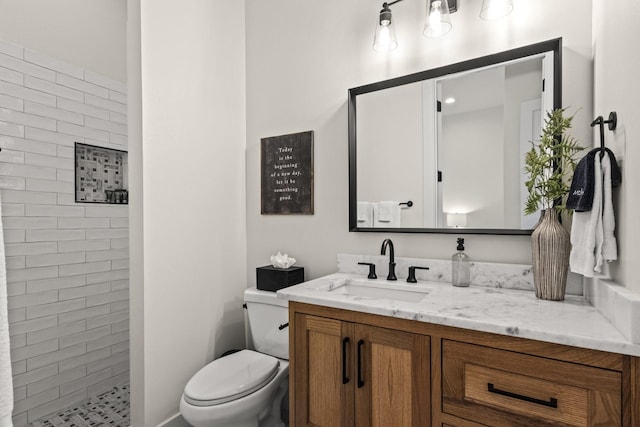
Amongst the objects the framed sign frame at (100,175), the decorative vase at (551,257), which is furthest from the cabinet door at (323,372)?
the framed sign frame at (100,175)

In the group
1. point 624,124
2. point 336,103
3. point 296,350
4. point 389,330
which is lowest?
point 296,350

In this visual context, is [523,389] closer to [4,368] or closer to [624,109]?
[624,109]

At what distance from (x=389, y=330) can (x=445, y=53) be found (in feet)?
4.37

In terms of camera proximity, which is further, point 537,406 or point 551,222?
point 551,222

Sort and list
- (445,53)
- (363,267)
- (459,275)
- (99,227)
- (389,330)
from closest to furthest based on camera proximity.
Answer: (389,330) < (459,275) < (445,53) < (363,267) < (99,227)

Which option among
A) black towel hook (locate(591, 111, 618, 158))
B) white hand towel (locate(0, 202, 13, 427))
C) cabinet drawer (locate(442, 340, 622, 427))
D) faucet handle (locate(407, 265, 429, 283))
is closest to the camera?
white hand towel (locate(0, 202, 13, 427))

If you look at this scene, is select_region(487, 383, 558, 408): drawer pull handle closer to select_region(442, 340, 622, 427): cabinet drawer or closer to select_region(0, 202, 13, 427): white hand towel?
select_region(442, 340, 622, 427): cabinet drawer

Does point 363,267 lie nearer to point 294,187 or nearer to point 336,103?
point 294,187

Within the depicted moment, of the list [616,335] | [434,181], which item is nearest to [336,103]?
[434,181]

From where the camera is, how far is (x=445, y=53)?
1679 mm

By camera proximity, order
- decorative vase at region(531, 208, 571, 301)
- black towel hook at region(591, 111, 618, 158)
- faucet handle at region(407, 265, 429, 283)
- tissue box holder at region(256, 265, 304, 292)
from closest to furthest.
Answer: black towel hook at region(591, 111, 618, 158)
decorative vase at region(531, 208, 571, 301)
faucet handle at region(407, 265, 429, 283)
tissue box holder at region(256, 265, 304, 292)

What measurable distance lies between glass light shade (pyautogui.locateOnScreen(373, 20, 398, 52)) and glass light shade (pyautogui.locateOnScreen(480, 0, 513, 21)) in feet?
1.37

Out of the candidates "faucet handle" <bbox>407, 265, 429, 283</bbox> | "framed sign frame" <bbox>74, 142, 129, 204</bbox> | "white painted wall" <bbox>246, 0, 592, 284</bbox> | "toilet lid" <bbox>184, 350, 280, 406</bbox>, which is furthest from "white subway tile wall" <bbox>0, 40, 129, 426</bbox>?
"faucet handle" <bbox>407, 265, 429, 283</bbox>

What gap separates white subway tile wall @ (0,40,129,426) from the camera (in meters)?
2.06
